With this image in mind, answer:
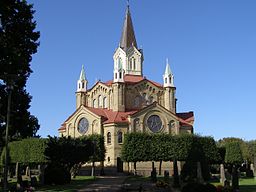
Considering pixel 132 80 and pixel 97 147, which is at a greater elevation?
pixel 132 80

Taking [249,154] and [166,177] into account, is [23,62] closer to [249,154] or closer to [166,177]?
[166,177]

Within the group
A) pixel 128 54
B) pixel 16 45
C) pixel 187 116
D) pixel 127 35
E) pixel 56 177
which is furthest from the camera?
pixel 127 35

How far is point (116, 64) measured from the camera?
96562 millimetres

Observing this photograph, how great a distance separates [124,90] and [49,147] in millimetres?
37390

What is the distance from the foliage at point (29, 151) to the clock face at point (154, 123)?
31867 millimetres

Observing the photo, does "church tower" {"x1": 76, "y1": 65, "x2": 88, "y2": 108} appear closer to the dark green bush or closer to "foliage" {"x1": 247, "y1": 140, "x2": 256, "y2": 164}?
"foliage" {"x1": 247, "y1": 140, "x2": 256, "y2": 164}

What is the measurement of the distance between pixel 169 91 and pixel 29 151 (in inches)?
1724

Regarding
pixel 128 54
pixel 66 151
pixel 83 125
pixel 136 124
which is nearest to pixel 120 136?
pixel 136 124

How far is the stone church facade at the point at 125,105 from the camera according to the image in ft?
274

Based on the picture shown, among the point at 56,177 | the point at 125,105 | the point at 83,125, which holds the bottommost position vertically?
the point at 56,177

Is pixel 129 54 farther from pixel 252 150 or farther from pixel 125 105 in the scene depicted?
pixel 252 150

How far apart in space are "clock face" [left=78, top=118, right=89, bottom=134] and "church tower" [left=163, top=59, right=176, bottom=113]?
17304mm

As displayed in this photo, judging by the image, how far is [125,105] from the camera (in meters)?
90.1

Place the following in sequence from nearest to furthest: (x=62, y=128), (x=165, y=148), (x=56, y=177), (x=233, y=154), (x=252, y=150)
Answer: (x=56, y=177), (x=165, y=148), (x=233, y=154), (x=252, y=150), (x=62, y=128)
